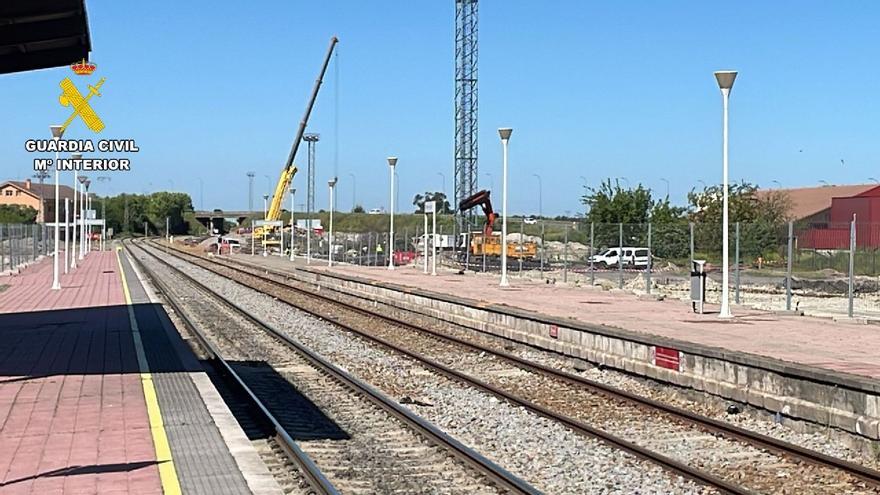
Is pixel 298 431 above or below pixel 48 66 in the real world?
below

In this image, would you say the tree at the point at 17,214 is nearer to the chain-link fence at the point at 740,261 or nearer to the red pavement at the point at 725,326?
the chain-link fence at the point at 740,261

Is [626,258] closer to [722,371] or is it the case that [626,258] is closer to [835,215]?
[835,215]

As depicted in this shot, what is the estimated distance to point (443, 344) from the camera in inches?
873

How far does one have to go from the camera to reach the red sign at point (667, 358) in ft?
50.3

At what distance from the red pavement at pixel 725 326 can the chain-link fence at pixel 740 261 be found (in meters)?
1.79

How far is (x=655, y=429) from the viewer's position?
40.7ft

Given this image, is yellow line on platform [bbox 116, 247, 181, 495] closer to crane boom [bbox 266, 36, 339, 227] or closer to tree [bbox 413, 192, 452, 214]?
tree [bbox 413, 192, 452, 214]

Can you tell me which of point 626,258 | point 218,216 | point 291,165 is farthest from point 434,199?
point 218,216

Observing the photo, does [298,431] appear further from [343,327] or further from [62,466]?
[343,327]

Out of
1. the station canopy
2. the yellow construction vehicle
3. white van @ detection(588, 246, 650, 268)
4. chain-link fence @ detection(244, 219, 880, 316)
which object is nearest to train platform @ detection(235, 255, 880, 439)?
→ chain-link fence @ detection(244, 219, 880, 316)

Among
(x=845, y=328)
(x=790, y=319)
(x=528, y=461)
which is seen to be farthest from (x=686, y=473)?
(x=790, y=319)

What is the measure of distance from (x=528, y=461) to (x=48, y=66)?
10867mm

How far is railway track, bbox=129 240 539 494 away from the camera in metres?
9.50

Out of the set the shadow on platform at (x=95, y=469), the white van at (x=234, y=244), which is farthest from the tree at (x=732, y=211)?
the white van at (x=234, y=244)
